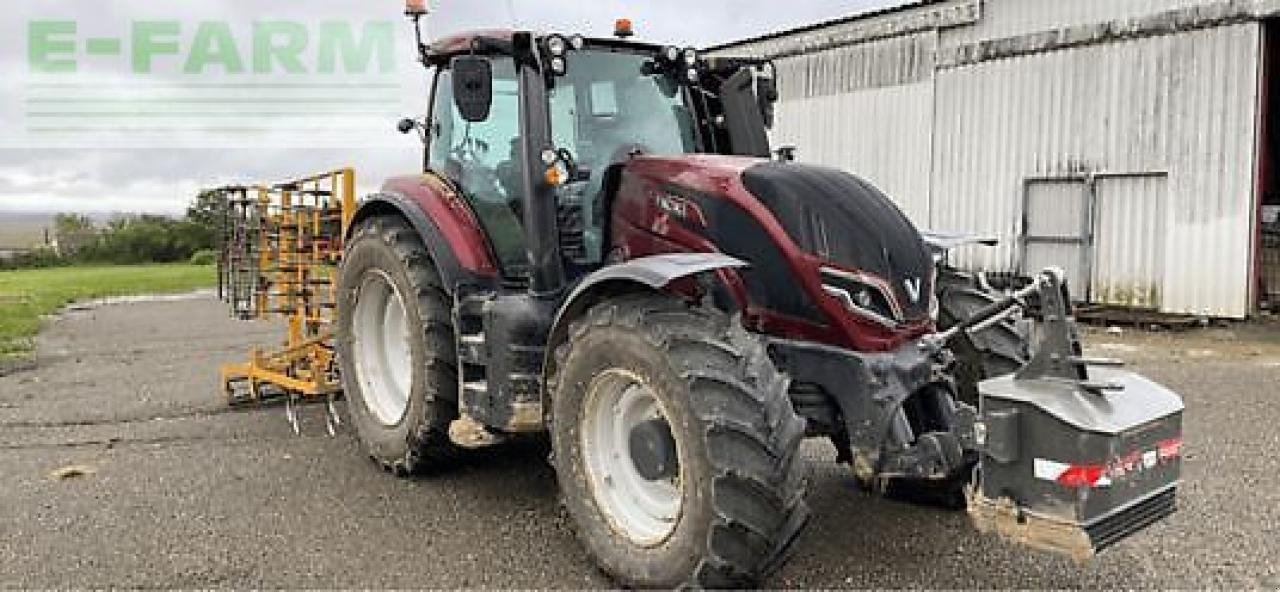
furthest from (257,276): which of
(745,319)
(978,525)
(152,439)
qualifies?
(978,525)

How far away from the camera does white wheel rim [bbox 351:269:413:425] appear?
579cm

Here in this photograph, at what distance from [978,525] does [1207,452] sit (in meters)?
3.51

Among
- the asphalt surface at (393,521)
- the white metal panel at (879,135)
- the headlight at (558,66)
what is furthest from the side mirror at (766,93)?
the white metal panel at (879,135)

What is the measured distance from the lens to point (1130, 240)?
42.9 feet

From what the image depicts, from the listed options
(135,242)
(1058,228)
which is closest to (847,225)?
(1058,228)

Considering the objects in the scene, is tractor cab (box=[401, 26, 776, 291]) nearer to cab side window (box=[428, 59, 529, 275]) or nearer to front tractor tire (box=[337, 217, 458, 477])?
cab side window (box=[428, 59, 529, 275])

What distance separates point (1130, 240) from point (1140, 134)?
1379 millimetres

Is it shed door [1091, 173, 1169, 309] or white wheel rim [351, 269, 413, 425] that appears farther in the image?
shed door [1091, 173, 1169, 309]

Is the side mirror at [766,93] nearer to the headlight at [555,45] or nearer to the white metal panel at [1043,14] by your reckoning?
the headlight at [555,45]

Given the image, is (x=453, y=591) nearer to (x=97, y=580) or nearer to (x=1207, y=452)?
(x=97, y=580)

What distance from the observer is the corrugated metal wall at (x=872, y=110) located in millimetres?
15852

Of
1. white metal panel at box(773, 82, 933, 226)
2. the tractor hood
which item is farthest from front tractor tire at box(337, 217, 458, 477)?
white metal panel at box(773, 82, 933, 226)

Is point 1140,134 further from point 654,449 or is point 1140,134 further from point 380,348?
→ point 654,449

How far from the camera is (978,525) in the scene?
3.34 m
